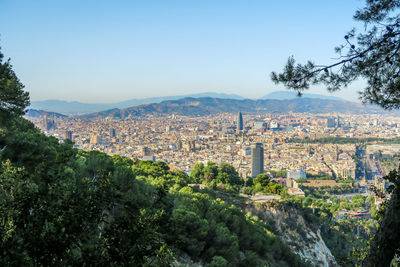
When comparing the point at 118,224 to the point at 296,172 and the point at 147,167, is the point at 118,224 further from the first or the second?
the point at 296,172

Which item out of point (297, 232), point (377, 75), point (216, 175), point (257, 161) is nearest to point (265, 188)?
point (216, 175)

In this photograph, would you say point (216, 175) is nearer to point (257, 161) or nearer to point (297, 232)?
point (297, 232)

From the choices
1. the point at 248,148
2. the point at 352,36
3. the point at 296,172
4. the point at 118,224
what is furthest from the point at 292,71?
the point at 248,148

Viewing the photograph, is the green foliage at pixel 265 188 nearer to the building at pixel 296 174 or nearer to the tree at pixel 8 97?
the tree at pixel 8 97

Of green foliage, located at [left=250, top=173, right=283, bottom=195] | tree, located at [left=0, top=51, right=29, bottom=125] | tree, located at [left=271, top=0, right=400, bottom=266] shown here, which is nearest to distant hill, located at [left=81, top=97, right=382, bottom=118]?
green foliage, located at [left=250, top=173, right=283, bottom=195]

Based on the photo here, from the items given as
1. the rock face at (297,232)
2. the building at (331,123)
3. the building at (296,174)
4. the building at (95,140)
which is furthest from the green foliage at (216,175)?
the building at (331,123)
